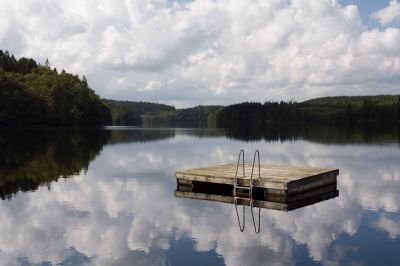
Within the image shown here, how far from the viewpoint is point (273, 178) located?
24328mm

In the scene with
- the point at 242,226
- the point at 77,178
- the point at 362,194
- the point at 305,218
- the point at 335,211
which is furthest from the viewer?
the point at 77,178

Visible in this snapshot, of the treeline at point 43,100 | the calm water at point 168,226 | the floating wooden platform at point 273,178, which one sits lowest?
the calm water at point 168,226

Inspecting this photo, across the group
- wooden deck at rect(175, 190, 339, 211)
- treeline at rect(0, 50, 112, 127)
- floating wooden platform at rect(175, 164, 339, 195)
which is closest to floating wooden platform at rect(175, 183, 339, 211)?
wooden deck at rect(175, 190, 339, 211)

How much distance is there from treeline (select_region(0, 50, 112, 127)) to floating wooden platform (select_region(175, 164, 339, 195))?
96.9 m

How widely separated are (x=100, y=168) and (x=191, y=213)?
19.7m

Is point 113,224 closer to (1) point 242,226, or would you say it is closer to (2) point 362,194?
(1) point 242,226

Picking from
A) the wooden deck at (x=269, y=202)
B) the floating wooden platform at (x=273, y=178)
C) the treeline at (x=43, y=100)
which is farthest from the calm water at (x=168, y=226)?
the treeline at (x=43, y=100)

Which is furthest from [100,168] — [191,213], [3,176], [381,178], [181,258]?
[181,258]

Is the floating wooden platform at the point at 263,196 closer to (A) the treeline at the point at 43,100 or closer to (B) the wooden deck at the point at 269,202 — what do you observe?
(B) the wooden deck at the point at 269,202

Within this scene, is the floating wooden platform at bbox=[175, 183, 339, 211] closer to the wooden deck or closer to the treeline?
the wooden deck

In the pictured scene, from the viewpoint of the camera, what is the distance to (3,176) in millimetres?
33031

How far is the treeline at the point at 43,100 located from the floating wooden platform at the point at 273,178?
A: 96.9 m

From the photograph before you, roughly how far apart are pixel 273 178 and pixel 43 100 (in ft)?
360

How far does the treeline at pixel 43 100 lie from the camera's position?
115 metres
